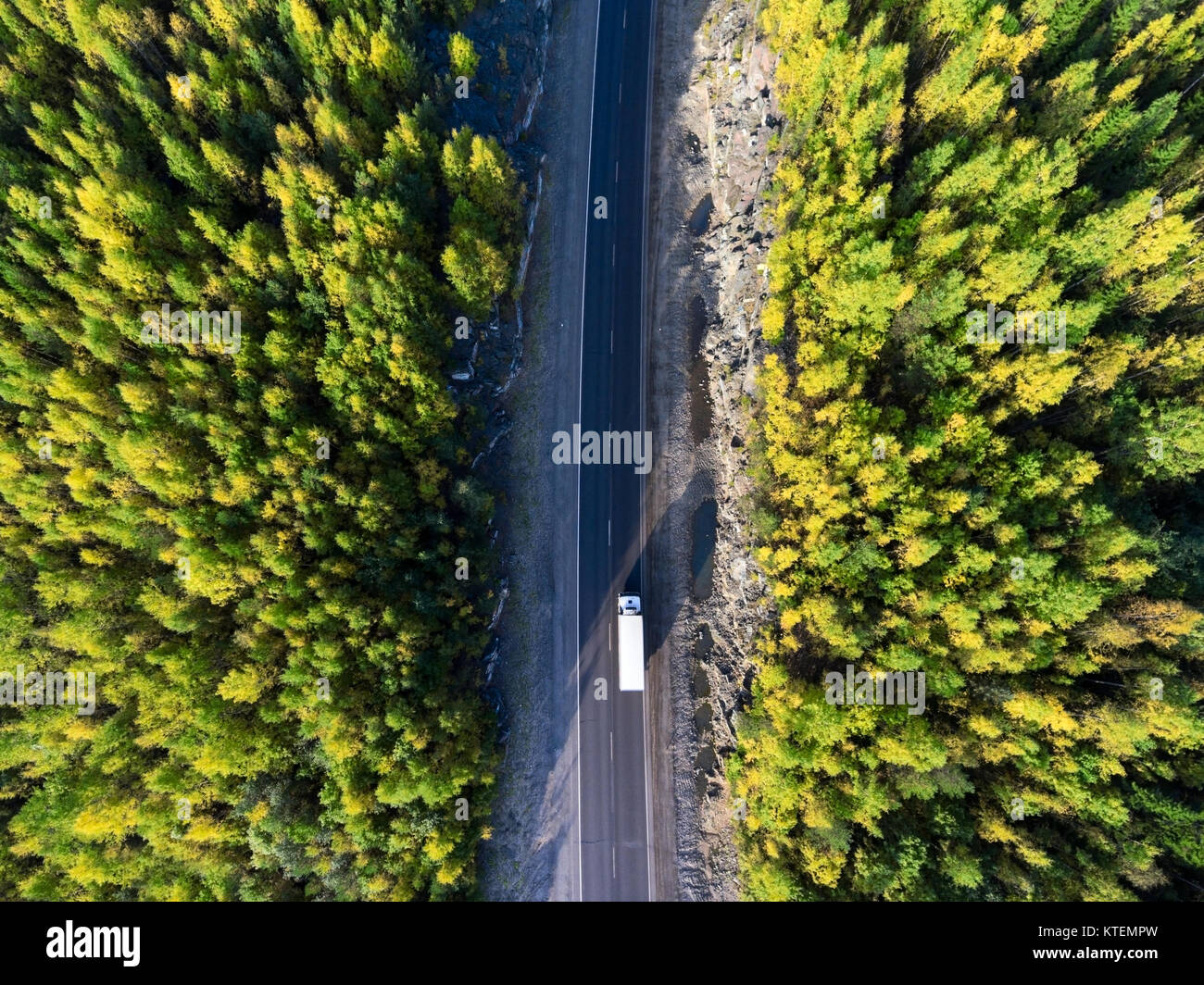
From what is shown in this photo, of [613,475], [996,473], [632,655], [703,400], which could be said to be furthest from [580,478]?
[996,473]

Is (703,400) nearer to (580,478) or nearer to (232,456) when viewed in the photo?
(580,478)

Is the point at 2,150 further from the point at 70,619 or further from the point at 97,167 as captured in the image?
Result: the point at 70,619

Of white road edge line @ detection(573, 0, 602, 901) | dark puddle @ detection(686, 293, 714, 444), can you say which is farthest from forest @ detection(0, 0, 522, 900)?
dark puddle @ detection(686, 293, 714, 444)

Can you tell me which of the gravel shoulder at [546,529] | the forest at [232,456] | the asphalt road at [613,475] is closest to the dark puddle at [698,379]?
the asphalt road at [613,475]

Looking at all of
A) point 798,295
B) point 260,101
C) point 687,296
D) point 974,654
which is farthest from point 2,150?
Result: point 974,654

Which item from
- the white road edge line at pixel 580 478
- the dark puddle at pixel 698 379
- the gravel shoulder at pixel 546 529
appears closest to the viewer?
the gravel shoulder at pixel 546 529

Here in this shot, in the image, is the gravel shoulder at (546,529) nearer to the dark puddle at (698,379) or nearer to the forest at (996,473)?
the dark puddle at (698,379)

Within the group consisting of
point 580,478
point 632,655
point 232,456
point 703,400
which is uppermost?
point 703,400

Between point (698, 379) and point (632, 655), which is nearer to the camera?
point (632, 655)
